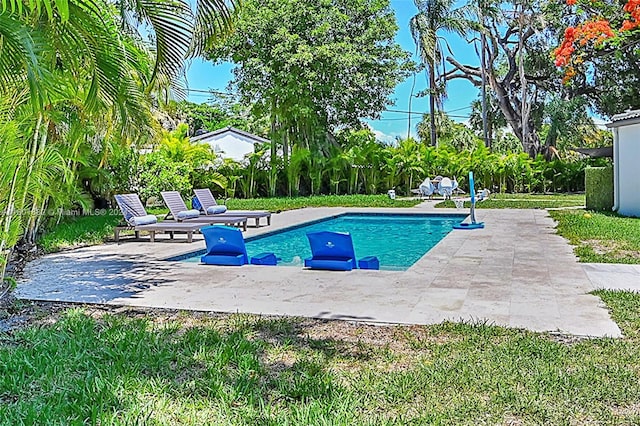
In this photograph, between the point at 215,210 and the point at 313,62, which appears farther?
the point at 313,62

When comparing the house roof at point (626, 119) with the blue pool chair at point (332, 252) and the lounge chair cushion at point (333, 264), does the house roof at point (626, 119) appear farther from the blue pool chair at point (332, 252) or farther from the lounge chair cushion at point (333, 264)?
the lounge chair cushion at point (333, 264)

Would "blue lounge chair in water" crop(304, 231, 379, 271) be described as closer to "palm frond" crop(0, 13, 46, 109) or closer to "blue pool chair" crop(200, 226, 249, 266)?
"blue pool chair" crop(200, 226, 249, 266)

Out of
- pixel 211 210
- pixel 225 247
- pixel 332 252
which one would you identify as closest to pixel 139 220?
pixel 211 210

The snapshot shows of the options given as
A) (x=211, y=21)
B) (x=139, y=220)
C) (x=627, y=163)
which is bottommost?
(x=139, y=220)

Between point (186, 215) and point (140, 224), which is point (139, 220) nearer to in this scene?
point (140, 224)

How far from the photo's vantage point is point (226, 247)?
29.5 feet

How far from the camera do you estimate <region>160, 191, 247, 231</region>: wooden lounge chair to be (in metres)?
13.4

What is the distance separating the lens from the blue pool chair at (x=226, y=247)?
883 centimetres

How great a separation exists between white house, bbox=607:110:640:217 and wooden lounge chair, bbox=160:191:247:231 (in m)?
10.6

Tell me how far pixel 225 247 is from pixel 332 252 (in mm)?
1815

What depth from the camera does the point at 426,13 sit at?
3148 centimetres

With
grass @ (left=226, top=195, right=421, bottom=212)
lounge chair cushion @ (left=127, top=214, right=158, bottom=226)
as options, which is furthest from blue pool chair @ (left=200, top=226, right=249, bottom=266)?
grass @ (left=226, top=195, right=421, bottom=212)

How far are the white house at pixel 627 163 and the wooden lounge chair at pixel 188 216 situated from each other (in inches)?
417

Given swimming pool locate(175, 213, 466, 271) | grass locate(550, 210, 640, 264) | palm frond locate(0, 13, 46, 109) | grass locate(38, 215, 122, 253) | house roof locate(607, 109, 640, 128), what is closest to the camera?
palm frond locate(0, 13, 46, 109)
